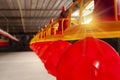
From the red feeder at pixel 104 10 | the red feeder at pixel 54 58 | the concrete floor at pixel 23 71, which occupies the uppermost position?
the red feeder at pixel 104 10

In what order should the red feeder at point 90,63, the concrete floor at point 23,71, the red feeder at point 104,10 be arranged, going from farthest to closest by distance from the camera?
the concrete floor at point 23,71
the red feeder at point 104,10
the red feeder at point 90,63

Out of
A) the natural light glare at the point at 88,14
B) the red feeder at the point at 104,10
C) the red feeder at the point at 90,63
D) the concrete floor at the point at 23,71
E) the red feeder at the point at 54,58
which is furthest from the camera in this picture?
the concrete floor at the point at 23,71

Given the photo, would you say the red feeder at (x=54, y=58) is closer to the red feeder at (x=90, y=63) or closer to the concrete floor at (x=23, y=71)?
the red feeder at (x=90, y=63)

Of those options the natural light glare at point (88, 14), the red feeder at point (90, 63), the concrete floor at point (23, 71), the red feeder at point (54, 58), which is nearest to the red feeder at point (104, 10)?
the natural light glare at point (88, 14)

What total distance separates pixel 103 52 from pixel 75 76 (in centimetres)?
17

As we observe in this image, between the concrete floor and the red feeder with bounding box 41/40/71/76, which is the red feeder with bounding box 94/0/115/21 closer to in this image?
the red feeder with bounding box 41/40/71/76

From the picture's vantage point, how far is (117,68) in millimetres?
966

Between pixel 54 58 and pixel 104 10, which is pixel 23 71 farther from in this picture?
pixel 104 10

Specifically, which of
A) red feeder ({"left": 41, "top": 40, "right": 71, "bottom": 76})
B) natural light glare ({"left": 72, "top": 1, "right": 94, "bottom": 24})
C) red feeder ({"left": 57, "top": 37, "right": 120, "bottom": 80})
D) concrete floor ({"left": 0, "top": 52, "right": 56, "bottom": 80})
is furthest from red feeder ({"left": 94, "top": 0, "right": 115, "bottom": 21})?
concrete floor ({"left": 0, "top": 52, "right": 56, "bottom": 80})

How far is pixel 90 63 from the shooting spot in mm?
→ 987

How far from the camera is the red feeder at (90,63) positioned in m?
0.96

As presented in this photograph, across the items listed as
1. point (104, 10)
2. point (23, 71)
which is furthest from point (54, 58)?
point (23, 71)

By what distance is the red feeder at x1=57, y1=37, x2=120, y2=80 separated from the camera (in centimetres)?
96

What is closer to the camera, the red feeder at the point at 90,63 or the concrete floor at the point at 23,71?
the red feeder at the point at 90,63
